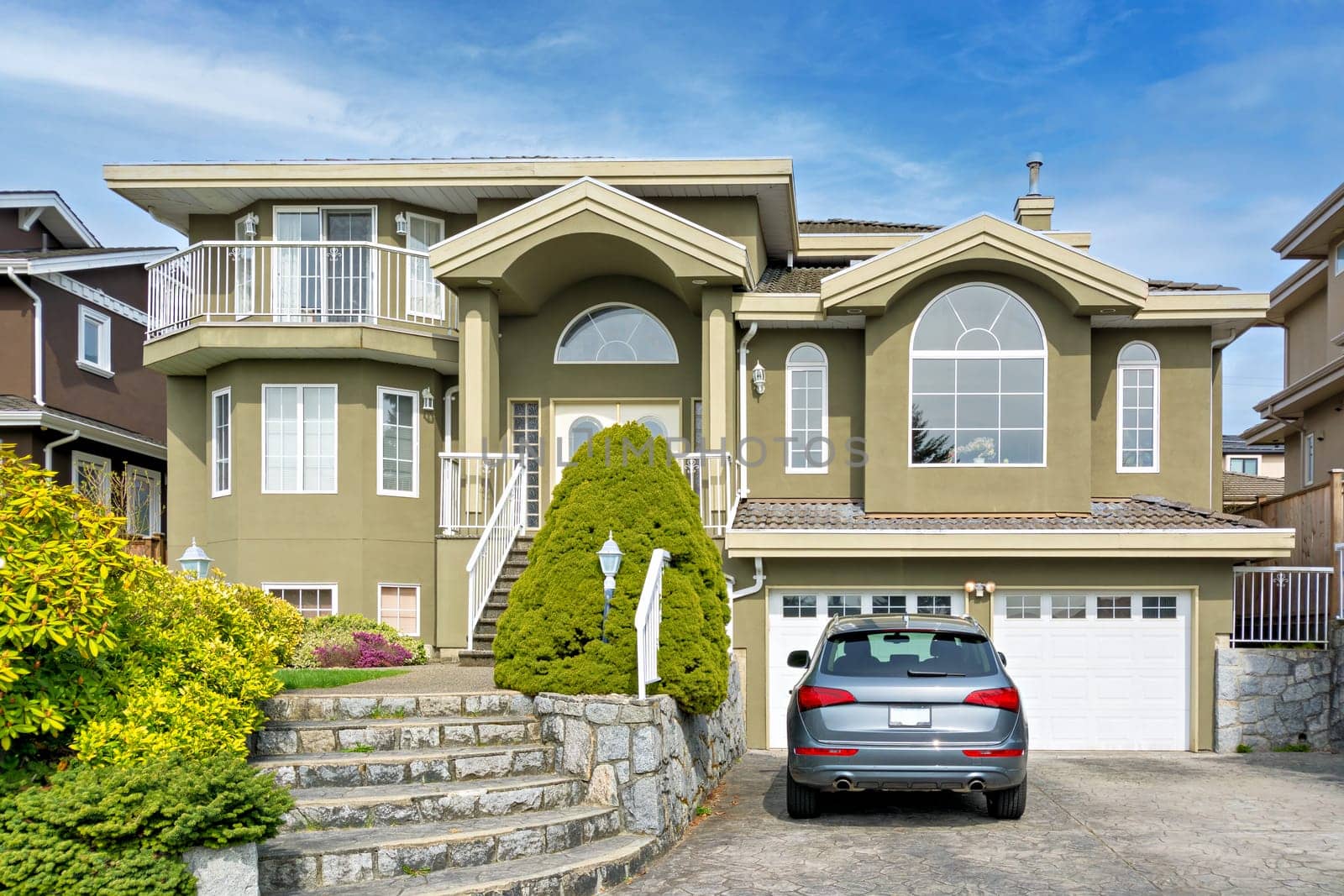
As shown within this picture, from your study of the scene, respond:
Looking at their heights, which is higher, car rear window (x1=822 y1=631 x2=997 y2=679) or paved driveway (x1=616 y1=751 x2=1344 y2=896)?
car rear window (x1=822 y1=631 x2=997 y2=679)

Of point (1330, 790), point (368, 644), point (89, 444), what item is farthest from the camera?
point (89, 444)

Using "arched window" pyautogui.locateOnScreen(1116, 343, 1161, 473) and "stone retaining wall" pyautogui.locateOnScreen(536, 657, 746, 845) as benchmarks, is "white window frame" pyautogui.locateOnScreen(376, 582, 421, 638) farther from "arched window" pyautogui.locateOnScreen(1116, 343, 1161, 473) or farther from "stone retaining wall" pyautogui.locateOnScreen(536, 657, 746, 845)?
"arched window" pyautogui.locateOnScreen(1116, 343, 1161, 473)

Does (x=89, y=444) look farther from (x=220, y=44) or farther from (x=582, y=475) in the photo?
(x=582, y=475)

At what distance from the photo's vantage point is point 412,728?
27.5 ft

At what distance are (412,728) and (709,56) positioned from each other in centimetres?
897

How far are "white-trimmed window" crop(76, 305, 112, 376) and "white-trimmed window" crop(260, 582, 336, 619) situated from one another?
8.41 m

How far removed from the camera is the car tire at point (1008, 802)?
9172mm

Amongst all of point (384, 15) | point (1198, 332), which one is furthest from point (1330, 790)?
point (384, 15)

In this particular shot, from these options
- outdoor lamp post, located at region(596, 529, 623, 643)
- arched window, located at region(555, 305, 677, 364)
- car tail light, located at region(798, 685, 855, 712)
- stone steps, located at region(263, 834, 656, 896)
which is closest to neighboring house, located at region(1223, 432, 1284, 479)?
arched window, located at region(555, 305, 677, 364)

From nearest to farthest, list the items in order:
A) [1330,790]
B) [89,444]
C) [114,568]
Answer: [114,568], [1330,790], [89,444]

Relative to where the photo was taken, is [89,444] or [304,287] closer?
[304,287]

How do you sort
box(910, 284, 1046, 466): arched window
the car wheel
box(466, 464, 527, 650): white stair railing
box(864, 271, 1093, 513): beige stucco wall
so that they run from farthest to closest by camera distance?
box(910, 284, 1046, 466): arched window < box(864, 271, 1093, 513): beige stucco wall < box(466, 464, 527, 650): white stair railing < the car wheel

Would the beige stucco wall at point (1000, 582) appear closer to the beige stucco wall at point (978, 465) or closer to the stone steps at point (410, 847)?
the beige stucco wall at point (978, 465)

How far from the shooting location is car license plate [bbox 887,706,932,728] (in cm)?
862
